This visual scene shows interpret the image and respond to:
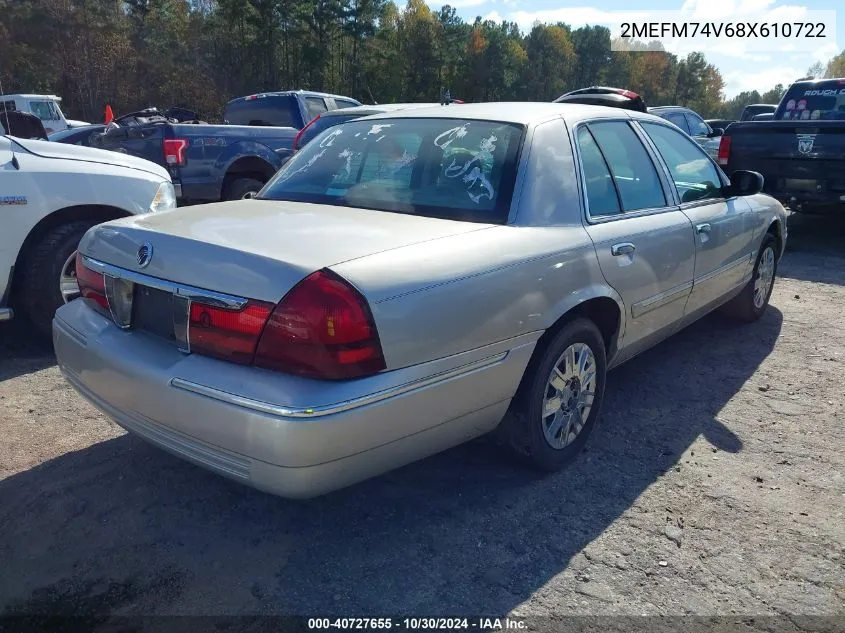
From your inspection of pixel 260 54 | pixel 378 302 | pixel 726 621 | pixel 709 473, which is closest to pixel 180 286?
pixel 378 302

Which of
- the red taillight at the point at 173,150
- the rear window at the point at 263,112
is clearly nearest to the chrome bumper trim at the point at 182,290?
the red taillight at the point at 173,150

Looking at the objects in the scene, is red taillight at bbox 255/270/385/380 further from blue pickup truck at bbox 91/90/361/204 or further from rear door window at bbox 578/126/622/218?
blue pickup truck at bbox 91/90/361/204

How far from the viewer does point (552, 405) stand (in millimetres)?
3066

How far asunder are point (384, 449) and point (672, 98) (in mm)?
90779

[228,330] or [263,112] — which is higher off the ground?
[263,112]

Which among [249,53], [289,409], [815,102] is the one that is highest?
[249,53]

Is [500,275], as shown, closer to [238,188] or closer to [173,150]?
[173,150]

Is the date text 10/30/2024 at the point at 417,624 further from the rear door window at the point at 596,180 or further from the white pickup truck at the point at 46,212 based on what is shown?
the white pickup truck at the point at 46,212

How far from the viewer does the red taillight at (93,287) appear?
111 inches

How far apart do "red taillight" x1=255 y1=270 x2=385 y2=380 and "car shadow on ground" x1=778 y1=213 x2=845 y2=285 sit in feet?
20.4

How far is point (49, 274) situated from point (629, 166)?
142 inches

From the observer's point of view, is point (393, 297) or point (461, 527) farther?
point (461, 527)

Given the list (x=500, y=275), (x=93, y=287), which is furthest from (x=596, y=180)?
(x=93, y=287)

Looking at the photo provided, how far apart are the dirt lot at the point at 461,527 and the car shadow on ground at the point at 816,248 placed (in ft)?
12.0
